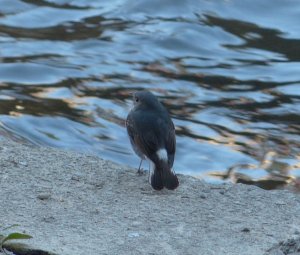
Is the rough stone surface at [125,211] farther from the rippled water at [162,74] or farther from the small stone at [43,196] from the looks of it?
the rippled water at [162,74]

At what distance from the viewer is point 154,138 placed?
6949mm

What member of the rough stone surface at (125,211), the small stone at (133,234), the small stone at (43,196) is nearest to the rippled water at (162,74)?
the rough stone surface at (125,211)

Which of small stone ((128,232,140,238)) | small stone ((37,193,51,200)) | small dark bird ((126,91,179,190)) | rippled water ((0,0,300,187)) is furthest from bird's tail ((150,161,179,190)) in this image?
rippled water ((0,0,300,187))

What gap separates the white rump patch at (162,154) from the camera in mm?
6793

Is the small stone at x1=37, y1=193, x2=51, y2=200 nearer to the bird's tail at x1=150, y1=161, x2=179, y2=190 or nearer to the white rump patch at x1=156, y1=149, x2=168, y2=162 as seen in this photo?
the bird's tail at x1=150, y1=161, x2=179, y2=190

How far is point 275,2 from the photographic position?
48.8 feet

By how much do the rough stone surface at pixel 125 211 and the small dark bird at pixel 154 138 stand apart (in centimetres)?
11

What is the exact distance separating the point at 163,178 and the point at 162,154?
0.69ft

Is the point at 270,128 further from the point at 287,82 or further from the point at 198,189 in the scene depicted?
the point at 198,189

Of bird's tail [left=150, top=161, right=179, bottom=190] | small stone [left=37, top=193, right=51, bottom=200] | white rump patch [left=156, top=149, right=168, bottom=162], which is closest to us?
small stone [left=37, top=193, right=51, bottom=200]

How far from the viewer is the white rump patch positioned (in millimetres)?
6793

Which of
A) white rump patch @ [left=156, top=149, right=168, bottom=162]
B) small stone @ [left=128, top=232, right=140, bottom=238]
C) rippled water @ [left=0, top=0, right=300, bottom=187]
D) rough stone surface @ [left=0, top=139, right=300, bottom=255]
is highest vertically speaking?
white rump patch @ [left=156, top=149, right=168, bottom=162]

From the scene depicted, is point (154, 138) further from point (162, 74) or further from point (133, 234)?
point (162, 74)

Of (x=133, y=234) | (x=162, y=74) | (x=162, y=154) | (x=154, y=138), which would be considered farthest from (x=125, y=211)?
(x=162, y=74)
